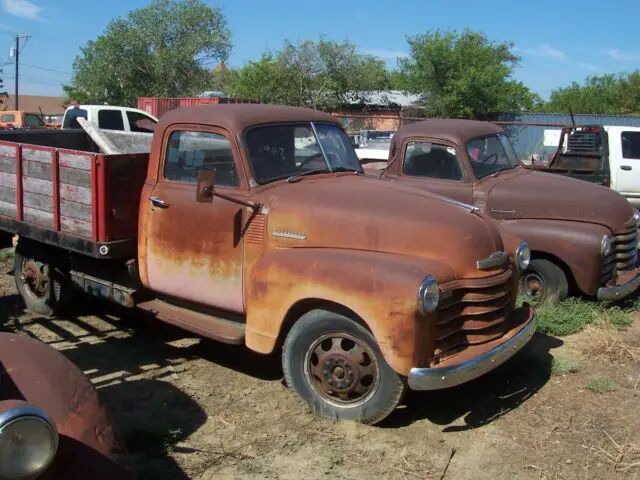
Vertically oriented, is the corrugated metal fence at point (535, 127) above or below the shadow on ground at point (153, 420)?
above

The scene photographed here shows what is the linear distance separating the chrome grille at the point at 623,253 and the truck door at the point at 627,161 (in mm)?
5905

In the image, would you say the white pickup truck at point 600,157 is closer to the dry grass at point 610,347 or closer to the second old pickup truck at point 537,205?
the second old pickup truck at point 537,205

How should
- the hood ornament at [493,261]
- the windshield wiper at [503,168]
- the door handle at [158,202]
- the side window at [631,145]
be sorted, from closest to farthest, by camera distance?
the hood ornament at [493,261], the door handle at [158,202], the windshield wiper at [503,168], the side window at [631,145]

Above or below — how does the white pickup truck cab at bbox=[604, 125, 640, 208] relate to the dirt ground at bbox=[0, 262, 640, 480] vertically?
above

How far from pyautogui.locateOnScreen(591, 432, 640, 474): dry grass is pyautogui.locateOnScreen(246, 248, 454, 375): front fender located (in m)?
1.21

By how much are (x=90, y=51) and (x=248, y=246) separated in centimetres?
3270

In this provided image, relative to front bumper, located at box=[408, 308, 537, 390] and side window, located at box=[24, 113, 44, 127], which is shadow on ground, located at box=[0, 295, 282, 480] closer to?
front bumper, located at box=[408, 308, 537, 390]

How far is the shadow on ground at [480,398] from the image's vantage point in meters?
4.21

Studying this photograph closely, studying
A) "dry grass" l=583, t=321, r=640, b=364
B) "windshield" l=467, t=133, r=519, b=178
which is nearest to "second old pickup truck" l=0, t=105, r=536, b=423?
"dry grass" l=583, t=321, r=640, b=364

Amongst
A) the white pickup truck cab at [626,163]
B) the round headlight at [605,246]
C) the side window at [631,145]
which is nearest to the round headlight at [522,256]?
the round headlight at [605,246]

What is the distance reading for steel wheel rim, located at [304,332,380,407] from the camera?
3900 millimetres

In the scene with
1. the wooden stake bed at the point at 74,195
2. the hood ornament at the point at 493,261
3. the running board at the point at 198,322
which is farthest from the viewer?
the wooden stake bed at the point at 74,195

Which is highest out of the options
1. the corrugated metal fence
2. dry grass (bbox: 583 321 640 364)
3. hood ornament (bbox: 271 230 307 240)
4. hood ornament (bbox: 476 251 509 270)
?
the corrugated metal fence

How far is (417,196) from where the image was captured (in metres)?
4.43
